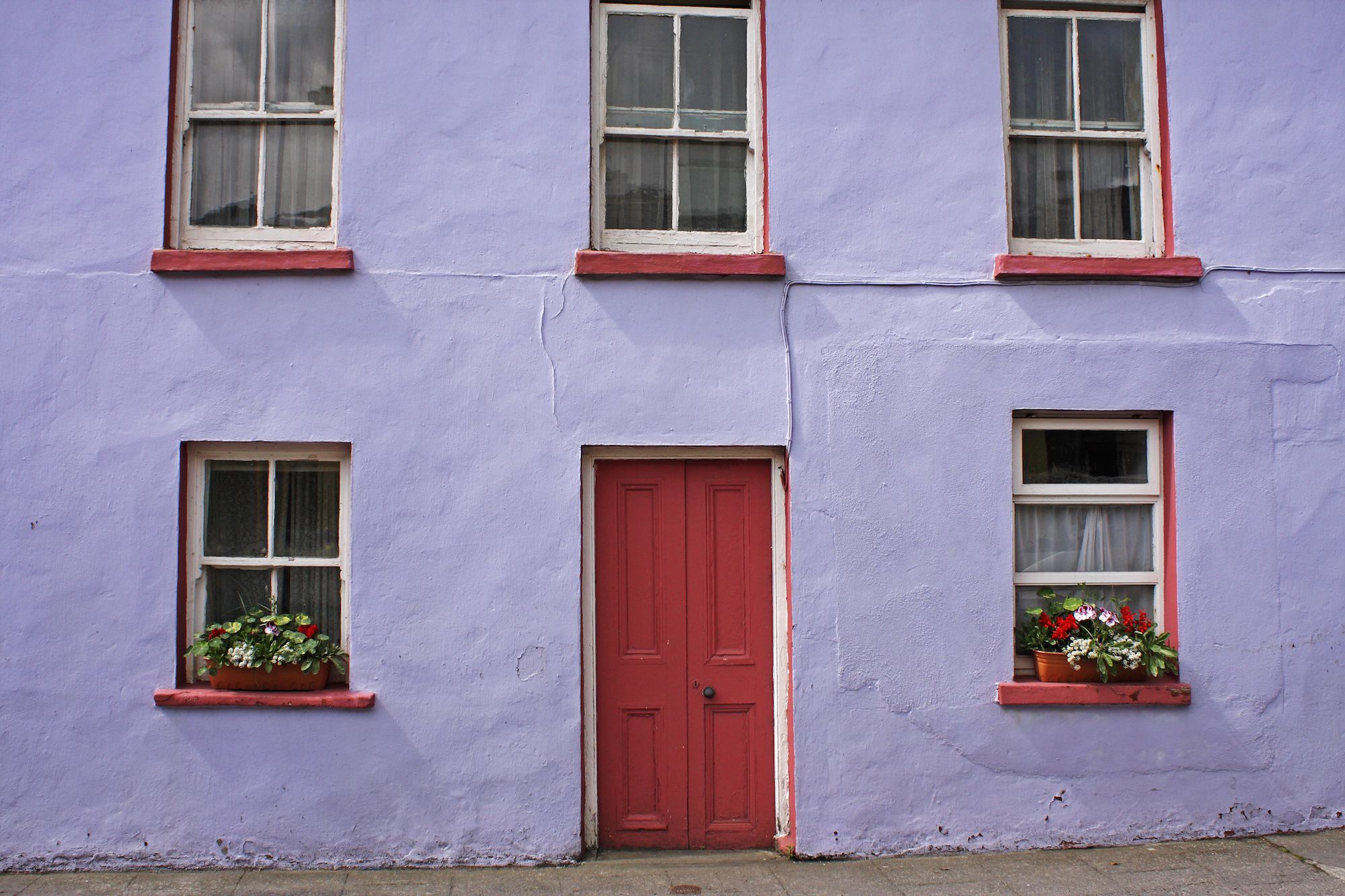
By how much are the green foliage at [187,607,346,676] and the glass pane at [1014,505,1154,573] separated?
4.08 metres

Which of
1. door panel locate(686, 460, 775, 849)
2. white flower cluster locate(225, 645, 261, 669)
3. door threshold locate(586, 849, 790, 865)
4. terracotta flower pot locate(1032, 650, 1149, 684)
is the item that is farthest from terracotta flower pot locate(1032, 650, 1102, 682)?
white flower cluster locate(225, 645, 261, 669)

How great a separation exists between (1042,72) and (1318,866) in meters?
4.77

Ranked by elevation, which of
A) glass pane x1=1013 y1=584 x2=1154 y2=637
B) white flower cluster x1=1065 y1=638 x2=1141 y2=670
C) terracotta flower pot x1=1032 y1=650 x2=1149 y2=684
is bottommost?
terracotta flower pot x1=1032 y1=650 x2=1149 y2=684

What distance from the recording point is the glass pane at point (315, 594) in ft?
19.4

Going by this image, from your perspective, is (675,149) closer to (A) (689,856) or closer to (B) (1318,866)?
(A) (689,856)

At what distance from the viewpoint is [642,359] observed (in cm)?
589

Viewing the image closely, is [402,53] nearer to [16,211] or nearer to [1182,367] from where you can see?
[16,211]

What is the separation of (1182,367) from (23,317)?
6.58 meters

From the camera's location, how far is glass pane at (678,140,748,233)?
6.23 meters

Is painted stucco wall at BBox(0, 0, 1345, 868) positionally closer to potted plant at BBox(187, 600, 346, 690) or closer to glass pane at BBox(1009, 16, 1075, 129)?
potted plant at BBox(187, 600, 346, 690)

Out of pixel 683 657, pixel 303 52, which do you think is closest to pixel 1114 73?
pixel 683 657

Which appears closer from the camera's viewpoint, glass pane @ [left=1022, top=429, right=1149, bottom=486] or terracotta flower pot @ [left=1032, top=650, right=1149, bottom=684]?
terracotta flower pot @ [left=1032, top=650, right=1149, bottom=684]

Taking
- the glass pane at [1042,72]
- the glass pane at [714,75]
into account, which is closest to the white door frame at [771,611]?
the glass pane at [714,75]

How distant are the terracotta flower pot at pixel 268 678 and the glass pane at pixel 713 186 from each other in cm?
332
